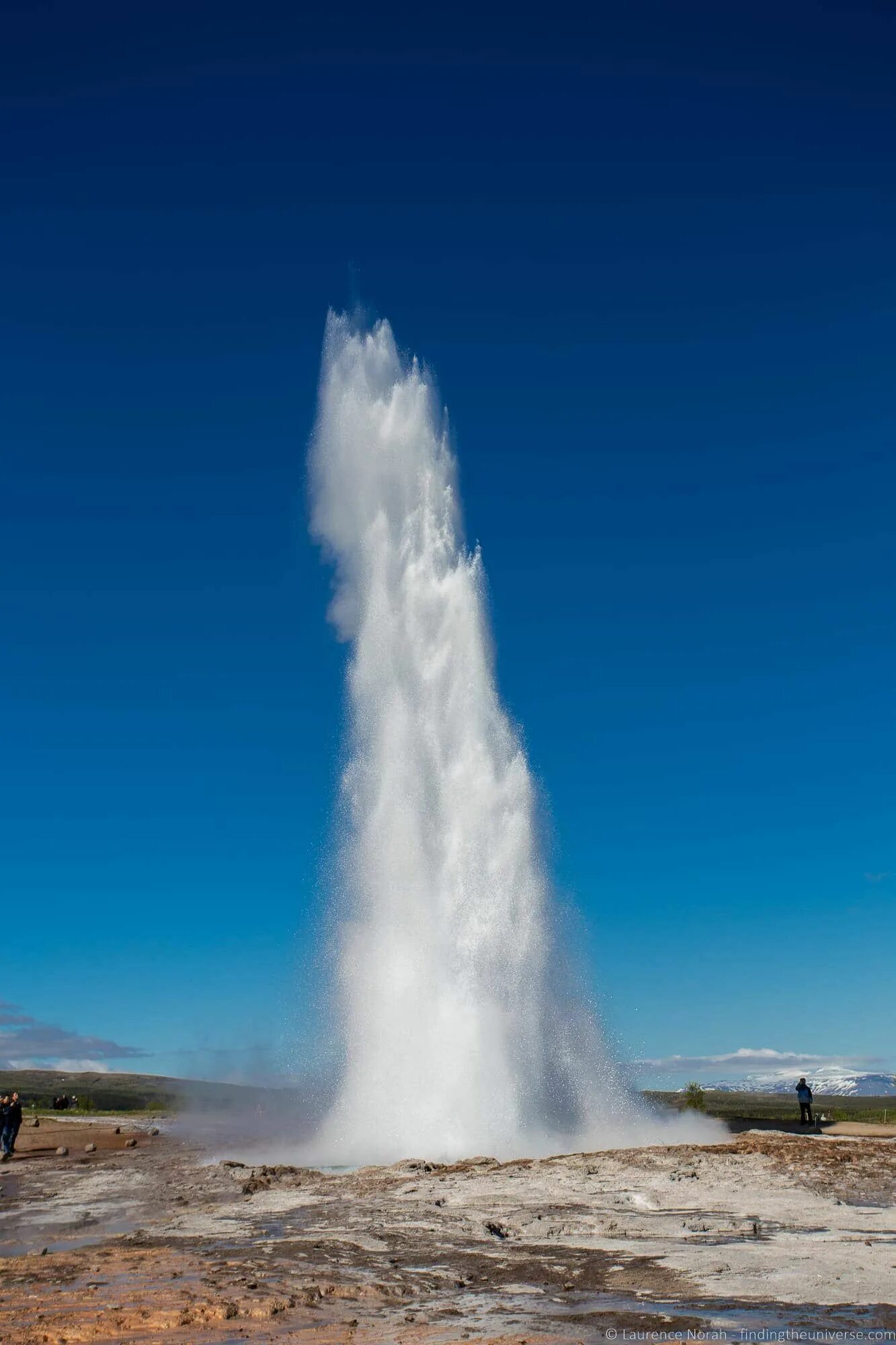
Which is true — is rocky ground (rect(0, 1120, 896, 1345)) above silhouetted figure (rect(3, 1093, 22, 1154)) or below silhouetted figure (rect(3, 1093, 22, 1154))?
below

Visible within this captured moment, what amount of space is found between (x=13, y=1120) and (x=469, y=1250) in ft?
70.6

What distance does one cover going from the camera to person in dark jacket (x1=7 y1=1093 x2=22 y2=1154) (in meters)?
28.8

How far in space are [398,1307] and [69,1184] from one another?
51.5 ft

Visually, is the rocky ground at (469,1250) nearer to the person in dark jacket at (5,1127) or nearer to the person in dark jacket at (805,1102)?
the person in dark jacket at (5,1127)

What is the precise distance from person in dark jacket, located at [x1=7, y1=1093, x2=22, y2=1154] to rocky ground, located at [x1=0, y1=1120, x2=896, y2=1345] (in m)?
8.97

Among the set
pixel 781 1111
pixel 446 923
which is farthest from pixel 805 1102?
pixel 781 1111

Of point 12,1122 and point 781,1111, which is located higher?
point 781,1111

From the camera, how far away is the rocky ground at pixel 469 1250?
897 cm

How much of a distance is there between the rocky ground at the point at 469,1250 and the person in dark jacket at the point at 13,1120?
8969 millimetres

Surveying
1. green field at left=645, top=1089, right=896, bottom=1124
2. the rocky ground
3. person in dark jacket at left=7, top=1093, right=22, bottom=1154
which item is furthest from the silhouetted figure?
green field at left=645, top=1089, right=896, bottom=1124

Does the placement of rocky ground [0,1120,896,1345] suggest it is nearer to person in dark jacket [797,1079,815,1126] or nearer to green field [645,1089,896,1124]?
person in dark jacket [797,1079,815,1126]

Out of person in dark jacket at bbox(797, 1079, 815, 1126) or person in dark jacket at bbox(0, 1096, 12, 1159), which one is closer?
person in dark jacket at bbox(0, 1096, 12, 1159)

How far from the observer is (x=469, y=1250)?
12.7m

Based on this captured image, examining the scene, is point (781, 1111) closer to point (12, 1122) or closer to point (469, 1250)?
point (12, 1122)
